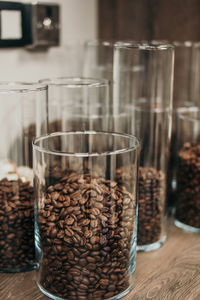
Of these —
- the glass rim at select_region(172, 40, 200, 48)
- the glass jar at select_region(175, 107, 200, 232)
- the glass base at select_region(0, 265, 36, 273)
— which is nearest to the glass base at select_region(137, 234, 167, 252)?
the glass jar at select_region(175, 107, 200, 232)

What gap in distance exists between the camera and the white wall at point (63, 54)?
1.02 metres

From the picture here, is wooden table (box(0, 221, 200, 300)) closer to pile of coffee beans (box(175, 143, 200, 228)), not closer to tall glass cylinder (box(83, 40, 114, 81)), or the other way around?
pile of coffee beans (box(175, 143, 200, 228))

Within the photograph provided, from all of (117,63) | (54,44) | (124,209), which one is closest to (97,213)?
(124,209)

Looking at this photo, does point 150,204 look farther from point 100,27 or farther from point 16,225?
point 100,27

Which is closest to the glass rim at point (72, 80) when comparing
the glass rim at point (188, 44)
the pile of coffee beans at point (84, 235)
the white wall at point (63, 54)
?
the white wall at point (63, 54)

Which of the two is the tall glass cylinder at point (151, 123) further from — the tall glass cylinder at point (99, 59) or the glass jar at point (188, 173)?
the tall glass cylinder at point (99, 59)

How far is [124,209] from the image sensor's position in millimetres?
668

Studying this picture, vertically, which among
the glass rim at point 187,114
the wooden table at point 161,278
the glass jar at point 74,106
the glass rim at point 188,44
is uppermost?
the glass rim at point 188,44

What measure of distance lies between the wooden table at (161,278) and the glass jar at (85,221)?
0.03 m

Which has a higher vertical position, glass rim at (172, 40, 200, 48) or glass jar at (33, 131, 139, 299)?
glass rim at (172, 40, 200, 48)

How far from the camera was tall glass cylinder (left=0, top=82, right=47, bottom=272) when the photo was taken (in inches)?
28.9

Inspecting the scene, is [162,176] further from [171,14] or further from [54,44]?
[171,14]

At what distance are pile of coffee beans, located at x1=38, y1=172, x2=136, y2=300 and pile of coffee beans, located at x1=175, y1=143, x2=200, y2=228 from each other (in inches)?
10.4

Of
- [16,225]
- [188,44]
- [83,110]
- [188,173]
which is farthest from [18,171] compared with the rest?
[188,44]
